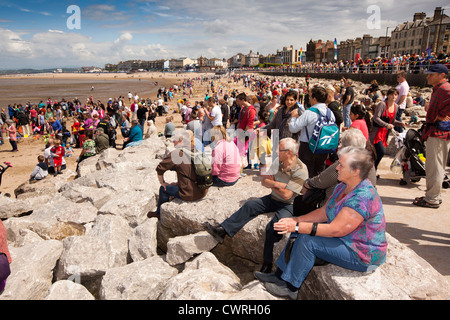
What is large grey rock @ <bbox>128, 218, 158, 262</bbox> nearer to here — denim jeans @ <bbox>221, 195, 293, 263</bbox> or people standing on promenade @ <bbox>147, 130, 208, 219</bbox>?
people standing on promenade @ <bbox>147, 130, 208, 219</bbox>

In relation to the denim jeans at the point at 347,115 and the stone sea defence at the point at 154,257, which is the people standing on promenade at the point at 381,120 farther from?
the stone sea defence at the point at 154,257

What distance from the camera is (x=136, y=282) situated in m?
3.41

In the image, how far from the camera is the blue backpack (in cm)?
425

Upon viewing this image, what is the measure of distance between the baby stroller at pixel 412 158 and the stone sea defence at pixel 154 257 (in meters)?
3.02

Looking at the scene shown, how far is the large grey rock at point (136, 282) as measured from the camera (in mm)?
3348

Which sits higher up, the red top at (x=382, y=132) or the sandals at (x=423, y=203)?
the red top at (x=382, y=132)

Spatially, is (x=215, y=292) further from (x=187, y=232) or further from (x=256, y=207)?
(x=187, y=232)

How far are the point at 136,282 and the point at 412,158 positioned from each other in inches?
223

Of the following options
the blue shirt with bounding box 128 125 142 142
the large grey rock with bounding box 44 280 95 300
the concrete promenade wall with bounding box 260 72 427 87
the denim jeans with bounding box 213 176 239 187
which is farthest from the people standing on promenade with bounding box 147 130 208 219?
the concrete promenade wall with bounding box 260 72 427 87

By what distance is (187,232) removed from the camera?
4.26 m

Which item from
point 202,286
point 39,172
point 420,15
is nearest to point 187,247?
point 202,286

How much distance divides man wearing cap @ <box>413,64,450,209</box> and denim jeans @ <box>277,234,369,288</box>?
3163 millimetres

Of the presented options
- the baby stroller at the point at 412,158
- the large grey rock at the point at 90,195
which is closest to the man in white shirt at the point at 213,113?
the large grey rock at the point at 90,195
